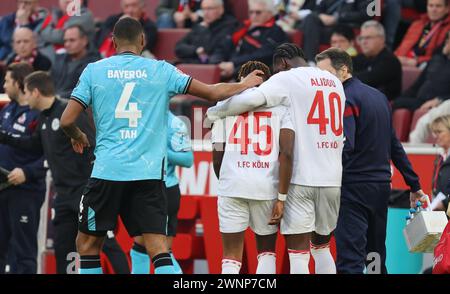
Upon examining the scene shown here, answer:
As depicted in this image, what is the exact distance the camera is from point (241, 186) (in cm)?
988

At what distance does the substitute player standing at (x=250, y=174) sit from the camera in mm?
9859

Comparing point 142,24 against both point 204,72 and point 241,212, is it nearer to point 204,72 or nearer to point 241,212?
point 204,72

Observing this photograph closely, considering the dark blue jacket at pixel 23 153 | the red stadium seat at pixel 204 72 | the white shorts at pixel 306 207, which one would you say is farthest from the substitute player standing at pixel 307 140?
the red stadium seat at pixel 204 72

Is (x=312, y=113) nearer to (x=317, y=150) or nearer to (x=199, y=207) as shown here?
(x=317, y=150)

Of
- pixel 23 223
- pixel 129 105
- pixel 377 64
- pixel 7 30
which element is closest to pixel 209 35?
pixel 377 64

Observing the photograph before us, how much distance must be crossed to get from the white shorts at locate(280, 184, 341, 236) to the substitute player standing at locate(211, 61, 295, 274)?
0.41 feet

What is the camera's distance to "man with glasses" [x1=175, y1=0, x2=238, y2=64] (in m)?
17.2

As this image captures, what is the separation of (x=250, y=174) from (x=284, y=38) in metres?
6.65

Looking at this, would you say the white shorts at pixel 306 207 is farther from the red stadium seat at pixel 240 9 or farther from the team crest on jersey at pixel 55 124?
the red stadium seat at pixel 240 9

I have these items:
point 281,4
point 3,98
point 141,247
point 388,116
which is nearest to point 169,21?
point 281,4

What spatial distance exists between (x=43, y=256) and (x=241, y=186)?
495 centimetres

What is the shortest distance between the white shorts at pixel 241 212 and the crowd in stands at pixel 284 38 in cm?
562

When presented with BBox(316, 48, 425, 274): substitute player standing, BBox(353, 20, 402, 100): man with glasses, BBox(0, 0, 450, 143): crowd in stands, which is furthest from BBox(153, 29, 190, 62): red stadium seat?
BBox(316, 48, 425, 274): substitute player standing

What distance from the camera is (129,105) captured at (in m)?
9.40
